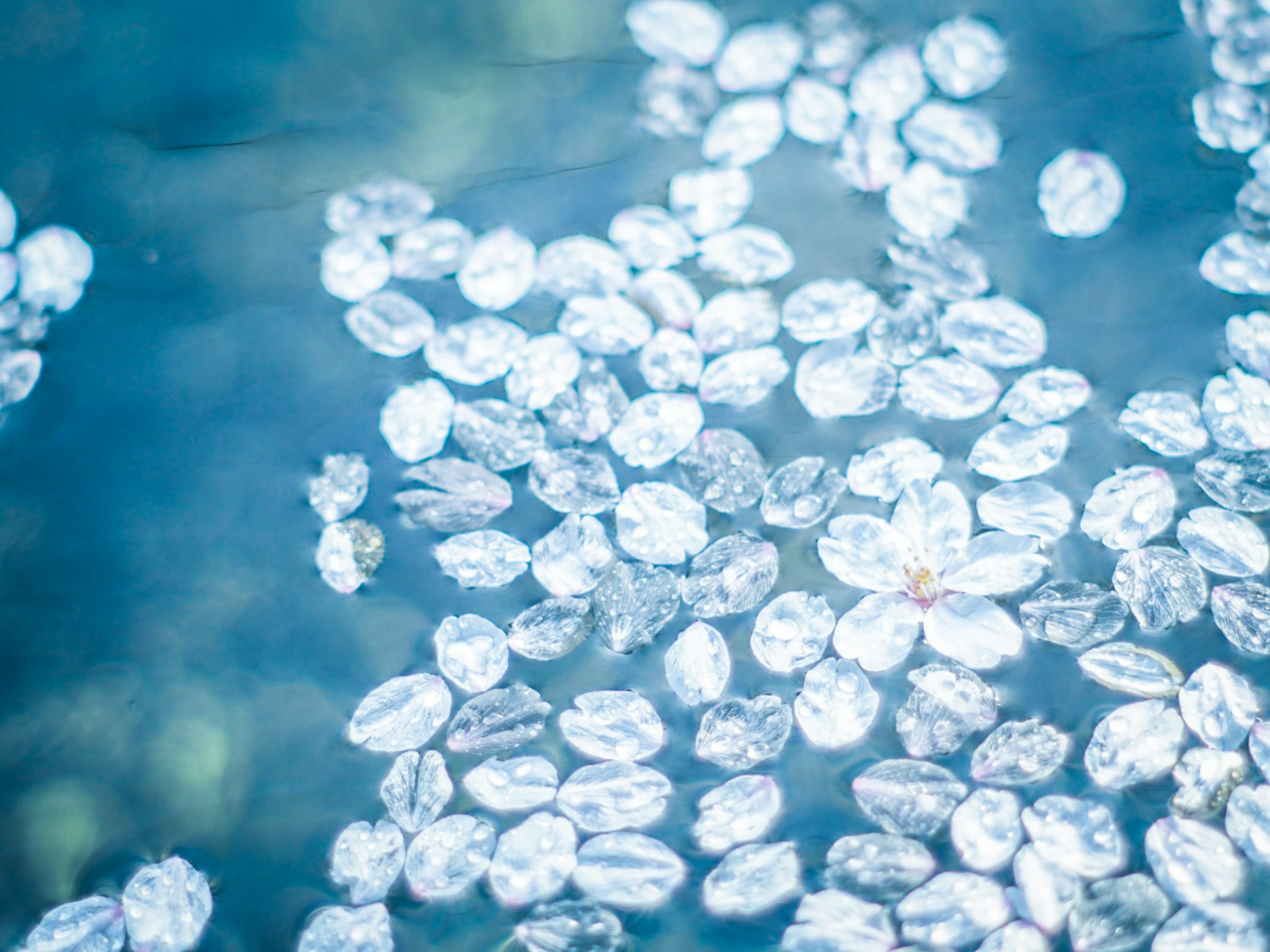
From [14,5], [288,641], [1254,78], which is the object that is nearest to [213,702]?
[288,641]

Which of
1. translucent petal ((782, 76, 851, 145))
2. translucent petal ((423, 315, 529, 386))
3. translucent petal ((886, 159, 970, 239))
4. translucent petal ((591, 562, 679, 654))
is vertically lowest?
translucent petal ((591, 562, 679, 654))

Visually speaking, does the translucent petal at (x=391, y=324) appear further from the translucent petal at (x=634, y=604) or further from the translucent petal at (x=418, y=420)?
the translucent petal at (x=634, y=604)

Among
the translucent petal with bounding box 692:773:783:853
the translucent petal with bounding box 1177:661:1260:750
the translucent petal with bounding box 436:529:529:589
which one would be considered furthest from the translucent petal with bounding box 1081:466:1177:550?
the translucent petal with bounding box 436:529:529:589

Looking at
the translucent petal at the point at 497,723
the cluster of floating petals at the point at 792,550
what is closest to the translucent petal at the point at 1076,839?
the cluster of floating petals at the point at 792,550

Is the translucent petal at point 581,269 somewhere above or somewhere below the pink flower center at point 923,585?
above

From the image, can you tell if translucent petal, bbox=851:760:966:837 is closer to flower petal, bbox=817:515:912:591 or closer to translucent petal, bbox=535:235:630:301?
flower petal, bbox=817:515:912:591

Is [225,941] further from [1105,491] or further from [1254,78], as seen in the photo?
[1254,78]

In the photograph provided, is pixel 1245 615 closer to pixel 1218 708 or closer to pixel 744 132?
pixel 1218 708
